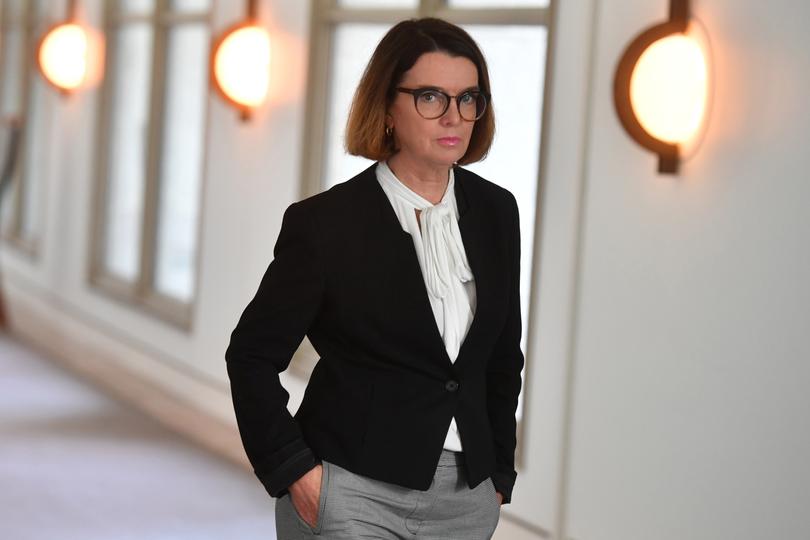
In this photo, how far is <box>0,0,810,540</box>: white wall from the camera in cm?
319

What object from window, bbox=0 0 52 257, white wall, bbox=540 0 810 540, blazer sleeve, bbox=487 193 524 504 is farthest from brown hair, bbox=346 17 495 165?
window, bbox=0 0 52 257

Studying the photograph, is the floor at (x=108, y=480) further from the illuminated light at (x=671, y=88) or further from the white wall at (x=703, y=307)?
the illuminated light at (x=671, y=88)

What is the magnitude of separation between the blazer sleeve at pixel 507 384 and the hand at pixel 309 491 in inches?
14.1

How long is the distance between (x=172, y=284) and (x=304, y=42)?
2.12 metres

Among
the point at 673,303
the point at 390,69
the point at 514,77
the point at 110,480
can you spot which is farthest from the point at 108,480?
the point at 390,69

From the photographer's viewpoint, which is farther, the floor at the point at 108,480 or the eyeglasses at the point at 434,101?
the floor at the point at 108,480

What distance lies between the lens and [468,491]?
2217 millimetres

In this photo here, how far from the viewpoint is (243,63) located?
591cm

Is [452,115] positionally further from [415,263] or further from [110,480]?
[110,480]

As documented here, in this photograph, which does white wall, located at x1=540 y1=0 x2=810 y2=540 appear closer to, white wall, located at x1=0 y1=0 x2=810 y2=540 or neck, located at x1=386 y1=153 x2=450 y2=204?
white wall, located at x1=0 y1=0 x2=810 y2=540

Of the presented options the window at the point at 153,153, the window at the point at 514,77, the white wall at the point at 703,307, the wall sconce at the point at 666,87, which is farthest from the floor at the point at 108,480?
the wall sconce at the point at 666,87

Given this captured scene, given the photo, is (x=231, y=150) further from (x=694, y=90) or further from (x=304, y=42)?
(x=694, y=90)

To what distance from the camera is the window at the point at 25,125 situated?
973 centimetres

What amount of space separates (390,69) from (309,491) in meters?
0.73
